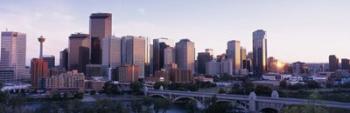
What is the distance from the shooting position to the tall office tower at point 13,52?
266 feet

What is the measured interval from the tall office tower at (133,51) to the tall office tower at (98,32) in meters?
6.48

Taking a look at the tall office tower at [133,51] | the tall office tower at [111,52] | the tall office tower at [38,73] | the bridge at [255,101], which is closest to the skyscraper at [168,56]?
the tall office tower at [133,51]

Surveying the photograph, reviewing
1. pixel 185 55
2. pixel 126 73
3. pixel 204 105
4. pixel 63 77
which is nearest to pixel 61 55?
pixel 185 55

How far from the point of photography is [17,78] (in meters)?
81.6

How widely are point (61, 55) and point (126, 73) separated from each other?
36.4 metres

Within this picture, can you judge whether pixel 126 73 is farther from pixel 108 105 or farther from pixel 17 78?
pixel 108 105

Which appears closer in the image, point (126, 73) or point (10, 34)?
point (126, 73)

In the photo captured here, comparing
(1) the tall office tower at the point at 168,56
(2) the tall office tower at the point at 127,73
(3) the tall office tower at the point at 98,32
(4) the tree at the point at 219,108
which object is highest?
(3) the tall office tower at the point at 98,32

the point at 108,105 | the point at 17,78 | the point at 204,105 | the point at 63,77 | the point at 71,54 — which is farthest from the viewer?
the point at 71,54

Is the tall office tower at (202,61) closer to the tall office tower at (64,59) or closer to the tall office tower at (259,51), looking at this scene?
the tall office tower at (259,51)

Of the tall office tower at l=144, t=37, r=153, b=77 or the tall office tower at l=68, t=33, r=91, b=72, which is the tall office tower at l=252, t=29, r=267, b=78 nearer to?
the tall office tower at l=144, t=37, r=153, b=77

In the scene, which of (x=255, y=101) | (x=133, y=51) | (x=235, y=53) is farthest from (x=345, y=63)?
(x=255, y=101)

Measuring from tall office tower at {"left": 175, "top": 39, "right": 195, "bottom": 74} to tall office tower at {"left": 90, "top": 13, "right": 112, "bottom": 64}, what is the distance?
1634 centimetres

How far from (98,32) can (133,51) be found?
36.1 ft
